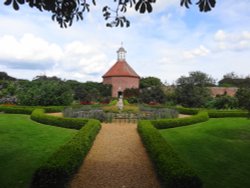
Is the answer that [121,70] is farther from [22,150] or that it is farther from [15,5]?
[15,5]

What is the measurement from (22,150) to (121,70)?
38184 millimetres

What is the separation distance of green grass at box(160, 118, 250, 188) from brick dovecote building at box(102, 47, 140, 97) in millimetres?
32041

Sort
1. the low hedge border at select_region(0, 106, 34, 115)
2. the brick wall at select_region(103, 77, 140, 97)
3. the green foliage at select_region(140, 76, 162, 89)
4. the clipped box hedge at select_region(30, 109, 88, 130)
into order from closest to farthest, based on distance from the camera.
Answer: the clipped box hedge at select_region(30, 109, 88, 130), the low hedge border at select_region(0, 106, 34, 115), the brick wall at select_region(103, 77, 140, 97), the green foliage at select_region(140, 76, 162, 89)

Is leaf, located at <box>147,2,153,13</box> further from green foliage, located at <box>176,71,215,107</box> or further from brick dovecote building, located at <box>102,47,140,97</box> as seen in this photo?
brick dovecote building, located at <box>102,47,140,97</box>

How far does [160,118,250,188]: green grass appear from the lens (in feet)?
20.1

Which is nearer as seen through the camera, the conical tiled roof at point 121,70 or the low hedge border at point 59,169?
the low hedge border at point 59,169

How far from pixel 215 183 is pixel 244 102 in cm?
478

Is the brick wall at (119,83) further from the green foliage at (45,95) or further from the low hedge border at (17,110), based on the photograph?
the low hedge border at (17,110)

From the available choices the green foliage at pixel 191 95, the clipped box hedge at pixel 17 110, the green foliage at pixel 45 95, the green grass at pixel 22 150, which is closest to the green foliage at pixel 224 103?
the green foliage at pixel 191 95

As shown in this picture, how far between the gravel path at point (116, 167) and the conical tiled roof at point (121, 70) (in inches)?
1367

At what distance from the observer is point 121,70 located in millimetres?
45844

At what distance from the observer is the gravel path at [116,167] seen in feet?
19.2

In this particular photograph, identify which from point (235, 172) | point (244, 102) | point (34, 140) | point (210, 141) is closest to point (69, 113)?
point (34, 140)

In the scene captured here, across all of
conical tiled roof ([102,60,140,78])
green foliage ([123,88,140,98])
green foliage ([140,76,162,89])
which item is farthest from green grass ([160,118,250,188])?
green foliage ([140,76,162,89])
